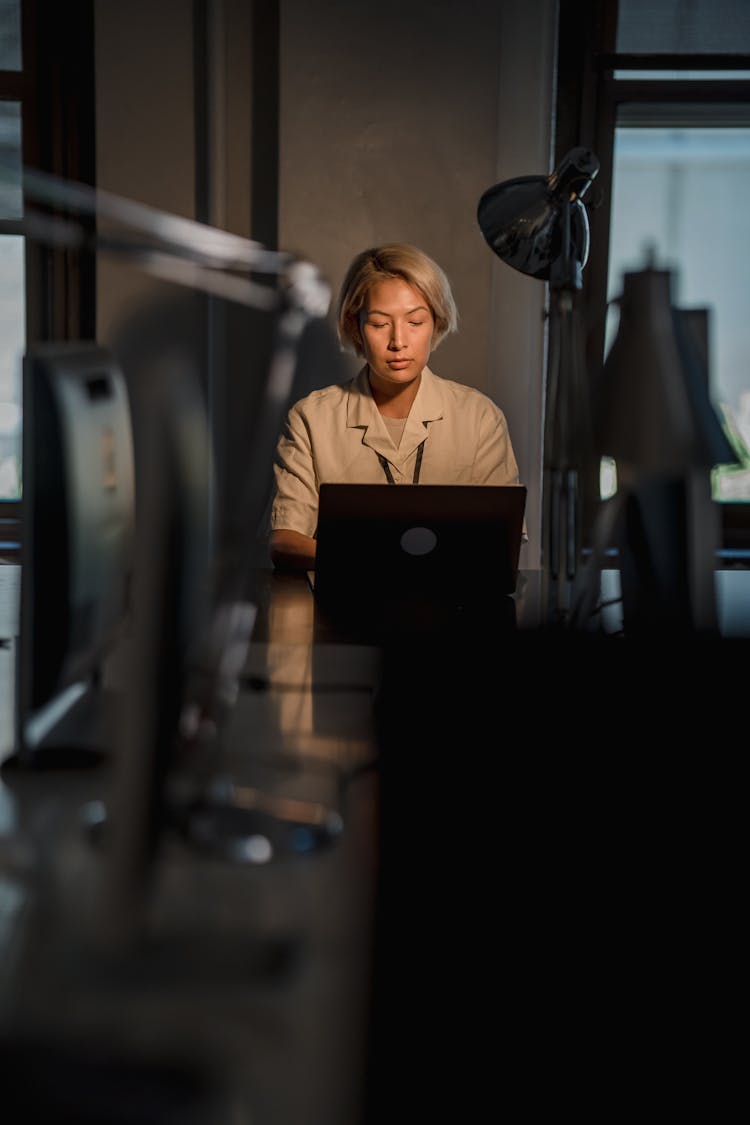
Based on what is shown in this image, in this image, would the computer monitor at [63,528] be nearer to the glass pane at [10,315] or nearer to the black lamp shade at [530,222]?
the black lamp shade at [530,222]

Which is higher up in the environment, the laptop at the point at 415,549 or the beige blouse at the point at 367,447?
the beige blouse at the point at 367,447

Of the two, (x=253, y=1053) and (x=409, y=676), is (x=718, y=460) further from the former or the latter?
(x=253, y=1053)

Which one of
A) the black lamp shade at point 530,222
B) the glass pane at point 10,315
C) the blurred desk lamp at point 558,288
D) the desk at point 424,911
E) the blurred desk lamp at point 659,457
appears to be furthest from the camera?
the glass pane at point 10,315

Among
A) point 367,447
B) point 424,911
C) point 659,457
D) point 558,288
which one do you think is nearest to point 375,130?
point 367,447

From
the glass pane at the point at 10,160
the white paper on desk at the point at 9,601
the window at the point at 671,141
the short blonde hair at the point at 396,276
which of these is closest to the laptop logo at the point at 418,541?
the white paper on desk at the point at 9,601

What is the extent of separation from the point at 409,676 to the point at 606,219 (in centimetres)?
239

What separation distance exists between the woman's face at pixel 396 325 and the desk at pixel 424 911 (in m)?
1.26

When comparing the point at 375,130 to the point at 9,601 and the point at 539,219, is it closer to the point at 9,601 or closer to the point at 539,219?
the point at 539,219

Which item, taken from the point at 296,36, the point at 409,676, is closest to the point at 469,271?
the point at 296,36

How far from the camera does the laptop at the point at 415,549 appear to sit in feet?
5.29

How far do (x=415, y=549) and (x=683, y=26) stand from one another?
2.29m

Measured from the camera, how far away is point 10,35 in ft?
10.5

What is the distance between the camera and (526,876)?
96cm

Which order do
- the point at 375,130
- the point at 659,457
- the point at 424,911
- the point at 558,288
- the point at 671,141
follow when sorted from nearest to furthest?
the point at 424,911 → the point at 659,457 → the point at 558,288 → the point at 375,130 → the point at 671,141
